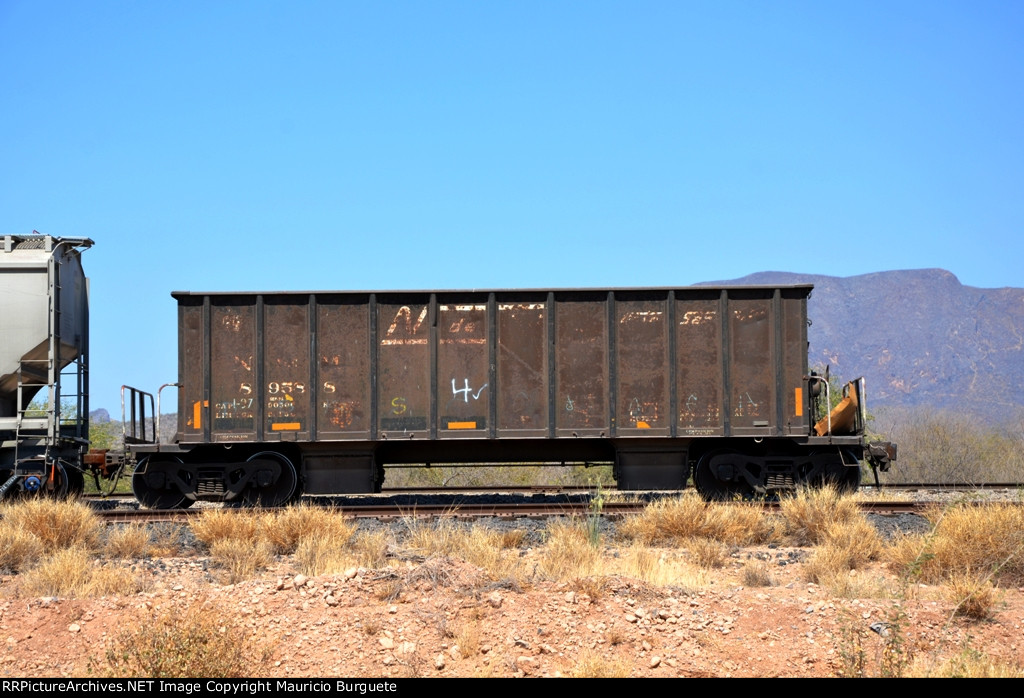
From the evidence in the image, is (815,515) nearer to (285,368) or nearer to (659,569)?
(659,569)

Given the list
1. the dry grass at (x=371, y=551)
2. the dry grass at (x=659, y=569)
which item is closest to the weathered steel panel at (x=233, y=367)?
the dry grass at (x=371, y=551)

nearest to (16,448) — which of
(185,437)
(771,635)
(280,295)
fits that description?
(185,437)

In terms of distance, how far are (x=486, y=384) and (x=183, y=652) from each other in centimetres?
860

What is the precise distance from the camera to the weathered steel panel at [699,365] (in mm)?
14523

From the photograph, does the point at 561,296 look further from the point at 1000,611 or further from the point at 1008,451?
the point at 1008,451

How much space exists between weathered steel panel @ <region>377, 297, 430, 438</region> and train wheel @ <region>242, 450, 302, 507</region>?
5.24 feet

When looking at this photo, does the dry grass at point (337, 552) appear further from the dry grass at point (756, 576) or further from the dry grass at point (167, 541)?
the dry grass at point (756, 576)

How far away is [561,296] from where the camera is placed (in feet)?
48.2

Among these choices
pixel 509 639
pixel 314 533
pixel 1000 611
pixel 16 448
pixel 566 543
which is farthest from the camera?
pixel 16 448

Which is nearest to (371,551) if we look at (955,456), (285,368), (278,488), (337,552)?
(337,552)

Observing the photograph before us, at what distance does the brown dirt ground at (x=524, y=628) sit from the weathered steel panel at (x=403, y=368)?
606 centimetres

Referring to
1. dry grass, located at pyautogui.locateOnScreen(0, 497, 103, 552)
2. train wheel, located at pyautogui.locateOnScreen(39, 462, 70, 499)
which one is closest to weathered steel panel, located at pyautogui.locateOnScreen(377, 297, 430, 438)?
dry grass, located at pyautogui.locateOnScreen(0, 497, 103, 552)

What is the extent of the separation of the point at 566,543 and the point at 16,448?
9.26m

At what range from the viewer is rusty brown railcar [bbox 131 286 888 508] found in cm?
1449
